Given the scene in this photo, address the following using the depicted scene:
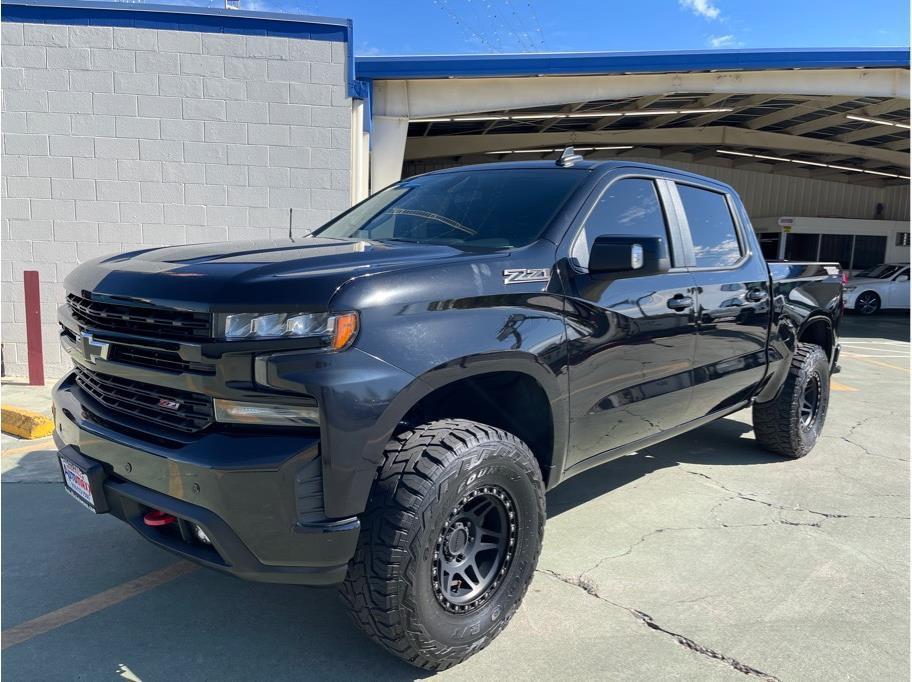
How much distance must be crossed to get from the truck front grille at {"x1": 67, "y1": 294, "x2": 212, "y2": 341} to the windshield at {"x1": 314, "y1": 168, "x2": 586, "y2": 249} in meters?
1.20

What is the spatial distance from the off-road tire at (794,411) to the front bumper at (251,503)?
390cm

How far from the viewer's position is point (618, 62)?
10336 millimetres

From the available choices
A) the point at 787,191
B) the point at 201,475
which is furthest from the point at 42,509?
the point at 787,191

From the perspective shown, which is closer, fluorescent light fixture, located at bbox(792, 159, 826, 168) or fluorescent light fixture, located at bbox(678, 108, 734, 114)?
fluorescent light fixture, located at bbox(678, 108, 734, 114)

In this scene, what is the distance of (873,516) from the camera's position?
4105mm

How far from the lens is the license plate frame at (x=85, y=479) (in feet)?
8.04

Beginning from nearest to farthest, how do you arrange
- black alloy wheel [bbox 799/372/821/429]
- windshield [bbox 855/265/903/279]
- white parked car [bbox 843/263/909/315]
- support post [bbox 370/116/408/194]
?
black alloy wheel [bbox 799/372/821/429]
support post [bbox 370/116/408/194]
white parked car [bbox 843/263/909/315]
windshield [bbox 855/265/903/279]

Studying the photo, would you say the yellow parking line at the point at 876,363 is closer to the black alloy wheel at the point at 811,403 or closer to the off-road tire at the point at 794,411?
the black alloy wheel at the point at 811,403

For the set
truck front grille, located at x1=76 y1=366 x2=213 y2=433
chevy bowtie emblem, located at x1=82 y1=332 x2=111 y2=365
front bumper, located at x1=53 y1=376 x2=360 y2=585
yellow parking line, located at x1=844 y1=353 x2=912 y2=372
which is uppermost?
chevy bowtie emblem, located at x1=82 y1=332 x2=111 y2=365

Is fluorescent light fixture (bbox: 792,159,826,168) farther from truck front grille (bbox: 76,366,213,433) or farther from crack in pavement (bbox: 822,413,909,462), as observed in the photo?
truck front grille (bbox: 76,366,213,433)

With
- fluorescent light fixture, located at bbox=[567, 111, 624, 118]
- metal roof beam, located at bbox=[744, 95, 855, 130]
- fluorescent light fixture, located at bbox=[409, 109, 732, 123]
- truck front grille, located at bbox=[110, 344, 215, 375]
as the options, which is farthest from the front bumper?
metal roof beam, located at bbox=[744, 95, 855, 130]

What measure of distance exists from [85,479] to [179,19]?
638 centimetres

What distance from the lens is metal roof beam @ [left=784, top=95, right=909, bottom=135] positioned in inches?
598

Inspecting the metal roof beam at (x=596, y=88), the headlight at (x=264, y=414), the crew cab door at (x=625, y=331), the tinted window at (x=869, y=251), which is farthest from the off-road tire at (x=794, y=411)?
the tinted window at (x=869, y=251)
